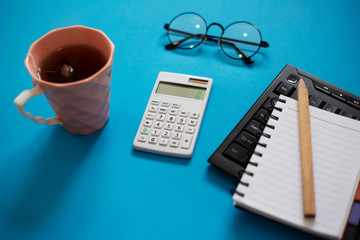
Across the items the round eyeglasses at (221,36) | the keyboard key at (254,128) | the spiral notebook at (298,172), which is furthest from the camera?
the round eyeglasses at (221,36)

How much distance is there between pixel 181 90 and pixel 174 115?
68 millimetres

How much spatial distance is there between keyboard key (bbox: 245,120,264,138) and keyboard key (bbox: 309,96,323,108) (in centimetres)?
10

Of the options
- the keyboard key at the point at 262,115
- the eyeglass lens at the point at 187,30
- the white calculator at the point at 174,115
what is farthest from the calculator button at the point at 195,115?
the eyeglass lens at the point at 187,30

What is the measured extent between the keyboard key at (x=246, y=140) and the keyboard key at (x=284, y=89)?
117mm

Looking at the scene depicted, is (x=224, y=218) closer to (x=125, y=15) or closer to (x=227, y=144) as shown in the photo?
(x=227, y=144)

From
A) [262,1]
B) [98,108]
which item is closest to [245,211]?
[98,108]

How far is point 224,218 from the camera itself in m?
0.50

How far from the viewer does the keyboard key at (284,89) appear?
1.96 feet

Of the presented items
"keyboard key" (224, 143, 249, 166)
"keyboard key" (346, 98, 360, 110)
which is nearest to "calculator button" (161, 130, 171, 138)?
"keyboard key" (224, 143, 249, 166)

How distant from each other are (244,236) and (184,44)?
0.44 metres

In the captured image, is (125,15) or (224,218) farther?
(125,15)

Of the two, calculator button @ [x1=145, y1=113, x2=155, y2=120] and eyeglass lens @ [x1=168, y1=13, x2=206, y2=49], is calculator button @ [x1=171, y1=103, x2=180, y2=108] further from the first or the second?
eyeglass lens @ [x1=168, y1=13, x2=206, y2=49]

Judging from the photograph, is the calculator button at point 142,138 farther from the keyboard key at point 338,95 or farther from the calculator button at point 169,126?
the keyboard key at point 338,95

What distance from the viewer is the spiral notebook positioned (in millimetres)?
439
